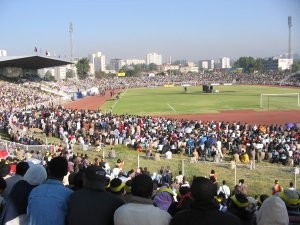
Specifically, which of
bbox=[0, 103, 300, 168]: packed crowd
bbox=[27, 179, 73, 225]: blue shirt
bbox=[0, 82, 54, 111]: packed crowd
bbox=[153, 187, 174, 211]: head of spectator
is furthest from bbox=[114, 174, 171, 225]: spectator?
bbox=[0, 82, 54, 111]: packed crowd

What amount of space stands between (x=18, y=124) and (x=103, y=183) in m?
27.0

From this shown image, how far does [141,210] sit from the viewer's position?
3.88m

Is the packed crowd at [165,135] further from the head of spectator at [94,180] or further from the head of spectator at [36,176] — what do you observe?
the head of spectator at [94,180]

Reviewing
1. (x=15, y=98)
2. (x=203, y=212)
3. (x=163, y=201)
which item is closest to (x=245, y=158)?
(x=163, y=201)

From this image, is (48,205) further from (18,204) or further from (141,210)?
(141,210)

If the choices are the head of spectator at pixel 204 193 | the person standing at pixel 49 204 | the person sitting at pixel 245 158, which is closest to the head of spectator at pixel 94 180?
the person standing at pixel 49 204

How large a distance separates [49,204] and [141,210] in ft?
3.41

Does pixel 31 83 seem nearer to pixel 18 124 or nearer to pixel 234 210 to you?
pixel 18 124

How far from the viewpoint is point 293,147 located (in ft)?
68.8

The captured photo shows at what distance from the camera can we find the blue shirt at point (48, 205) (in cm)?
430

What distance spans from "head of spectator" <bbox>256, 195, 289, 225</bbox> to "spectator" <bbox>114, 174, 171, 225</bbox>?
3.89 ft

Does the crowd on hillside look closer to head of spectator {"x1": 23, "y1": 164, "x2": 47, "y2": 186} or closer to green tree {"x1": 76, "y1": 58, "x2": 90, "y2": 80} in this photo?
head of spectator {"x1": 23, "y1": 164, "x2": 47, "y2": 186}

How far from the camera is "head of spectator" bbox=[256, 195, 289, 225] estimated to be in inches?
170

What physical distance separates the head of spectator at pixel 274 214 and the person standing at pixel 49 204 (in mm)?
2038
